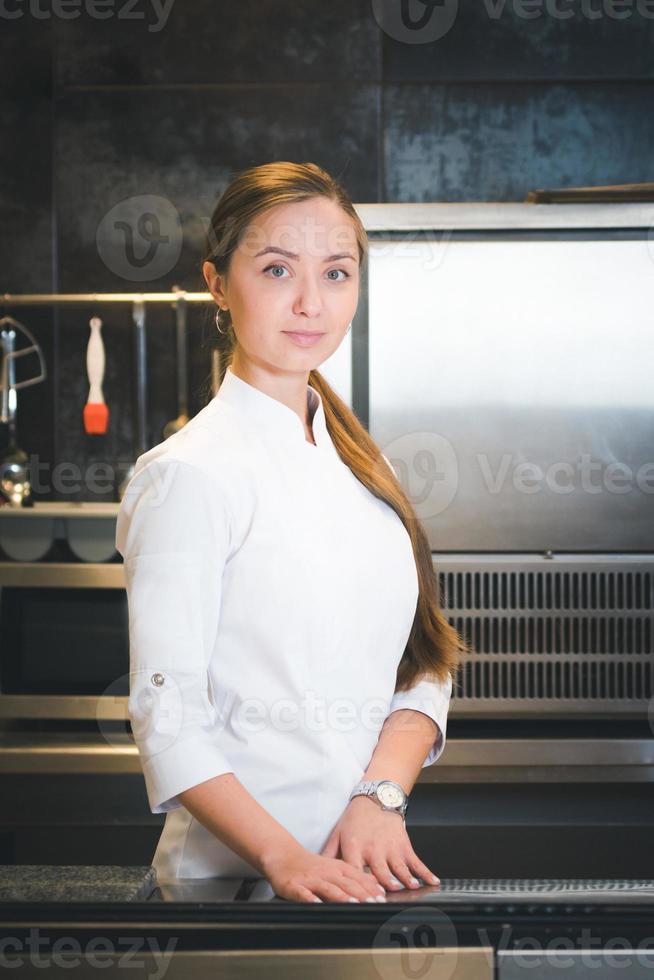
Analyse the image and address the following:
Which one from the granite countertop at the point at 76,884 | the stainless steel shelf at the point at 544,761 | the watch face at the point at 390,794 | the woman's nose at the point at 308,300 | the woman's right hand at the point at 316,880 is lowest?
the stainless steel shelf at the point at 544,761

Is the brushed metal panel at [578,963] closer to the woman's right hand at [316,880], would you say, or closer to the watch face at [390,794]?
the woman's right hand at [316,880]

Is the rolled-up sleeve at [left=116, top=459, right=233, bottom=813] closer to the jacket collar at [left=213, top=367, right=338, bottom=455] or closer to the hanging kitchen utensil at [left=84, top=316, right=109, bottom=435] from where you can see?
the jacket collar at [left=213, top=367, right=338, bottom=455]

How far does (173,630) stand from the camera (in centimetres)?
82

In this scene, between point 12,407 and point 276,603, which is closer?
point 276,603

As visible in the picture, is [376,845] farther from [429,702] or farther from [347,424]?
[347,424]

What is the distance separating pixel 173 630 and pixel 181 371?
1.92 m

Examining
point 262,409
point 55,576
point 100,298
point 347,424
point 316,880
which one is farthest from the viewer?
point 100,298

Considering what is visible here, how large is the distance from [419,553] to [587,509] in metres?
1.18

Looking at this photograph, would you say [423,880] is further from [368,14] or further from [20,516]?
[368,14]

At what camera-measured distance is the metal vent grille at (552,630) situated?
2148 millimetres

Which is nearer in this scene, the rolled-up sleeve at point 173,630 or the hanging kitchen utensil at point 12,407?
the rolled-up sleeve at point 173,630

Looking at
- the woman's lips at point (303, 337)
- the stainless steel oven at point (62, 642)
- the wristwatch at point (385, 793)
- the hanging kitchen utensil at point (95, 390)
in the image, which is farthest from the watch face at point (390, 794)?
the hanging kitchen utensil at point (95, 390)

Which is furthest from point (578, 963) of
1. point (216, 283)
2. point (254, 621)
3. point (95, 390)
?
point (95, 390)

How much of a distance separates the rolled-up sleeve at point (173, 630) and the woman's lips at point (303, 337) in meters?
0.17
